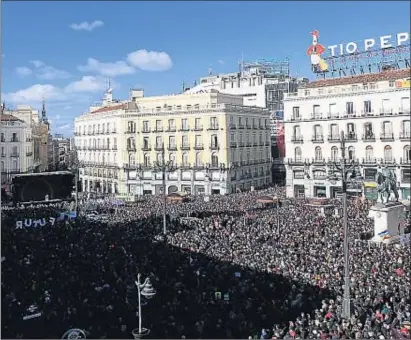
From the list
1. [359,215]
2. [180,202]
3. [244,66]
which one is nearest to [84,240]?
[359,215]

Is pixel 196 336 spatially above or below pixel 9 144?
below

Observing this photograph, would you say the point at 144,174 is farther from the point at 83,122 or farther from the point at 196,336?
the point at 196,336

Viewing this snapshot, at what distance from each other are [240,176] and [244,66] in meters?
32.6

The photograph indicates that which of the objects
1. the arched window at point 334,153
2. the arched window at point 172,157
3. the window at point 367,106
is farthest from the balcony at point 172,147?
the window at point 367,106

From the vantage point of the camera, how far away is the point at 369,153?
140 ft

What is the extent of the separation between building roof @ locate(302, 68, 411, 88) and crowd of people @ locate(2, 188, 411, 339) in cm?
2007

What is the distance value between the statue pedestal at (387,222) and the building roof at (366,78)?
18.3m

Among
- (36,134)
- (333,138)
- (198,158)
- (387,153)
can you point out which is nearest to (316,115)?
(333,138)

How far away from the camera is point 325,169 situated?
A: 1785 inches

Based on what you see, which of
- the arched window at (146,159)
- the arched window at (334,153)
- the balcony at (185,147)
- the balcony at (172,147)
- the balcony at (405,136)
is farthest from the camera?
the arched window at (146,159)

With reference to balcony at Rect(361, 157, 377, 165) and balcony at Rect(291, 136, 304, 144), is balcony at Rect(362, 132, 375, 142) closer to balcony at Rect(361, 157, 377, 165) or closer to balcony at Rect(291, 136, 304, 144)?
balcony at Rect(361, 157, 377, 165)

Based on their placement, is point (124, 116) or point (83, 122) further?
point (83, 122)

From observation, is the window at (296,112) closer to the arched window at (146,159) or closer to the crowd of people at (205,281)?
the arched window at (146,159)

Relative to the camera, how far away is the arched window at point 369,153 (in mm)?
42531
